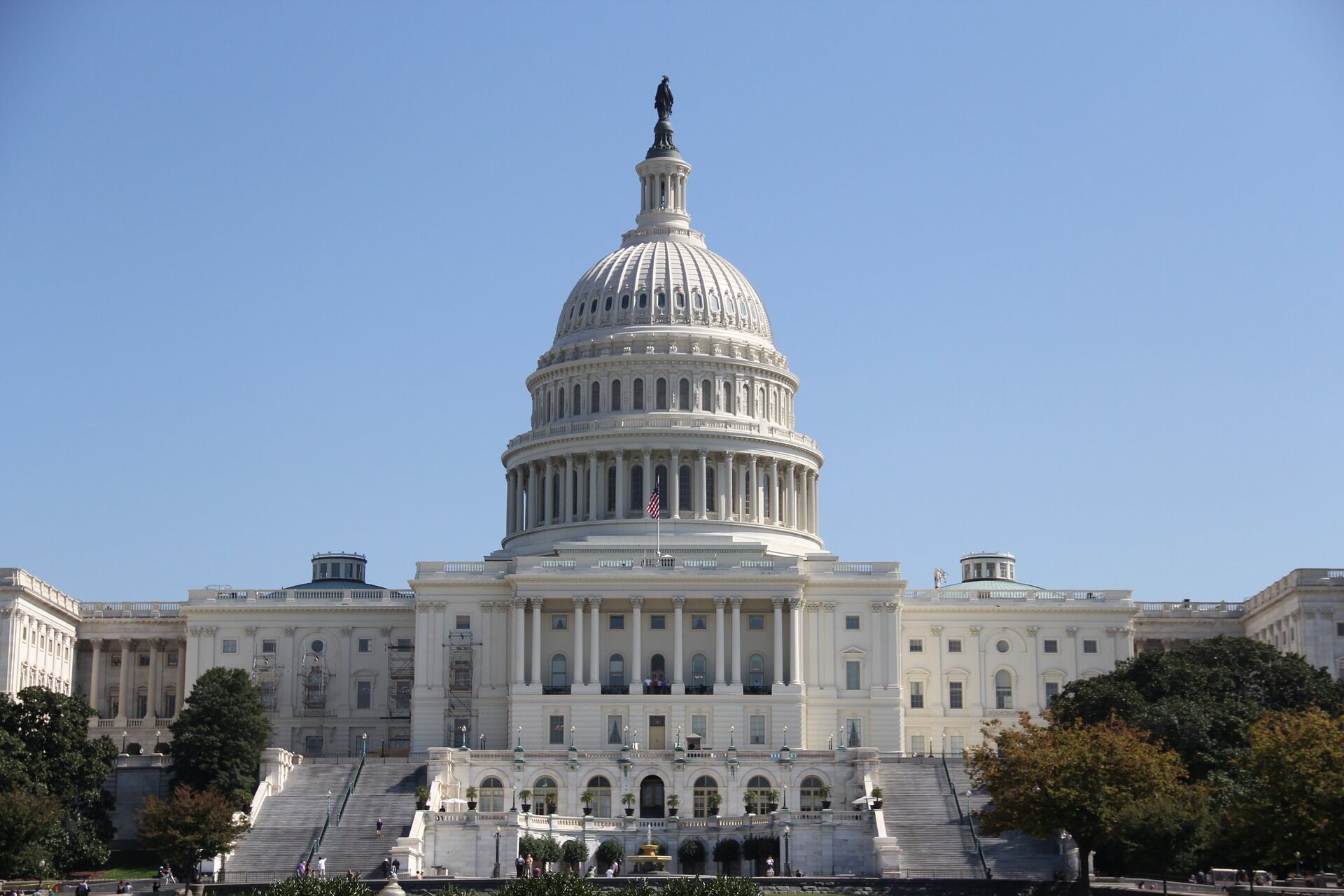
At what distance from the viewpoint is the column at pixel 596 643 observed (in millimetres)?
147250

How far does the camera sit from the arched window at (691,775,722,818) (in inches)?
5202

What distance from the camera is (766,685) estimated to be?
5842 inches

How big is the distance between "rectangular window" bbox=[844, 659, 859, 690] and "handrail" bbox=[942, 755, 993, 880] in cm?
1525

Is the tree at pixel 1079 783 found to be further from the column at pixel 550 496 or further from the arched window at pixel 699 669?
the column at pixel 550 496

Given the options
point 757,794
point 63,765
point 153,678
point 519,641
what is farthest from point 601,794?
point 153,678

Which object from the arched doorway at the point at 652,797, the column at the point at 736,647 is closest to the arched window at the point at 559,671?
the column at the point at 736,647

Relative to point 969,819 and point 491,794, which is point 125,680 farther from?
point 969,819

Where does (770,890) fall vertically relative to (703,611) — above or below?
below

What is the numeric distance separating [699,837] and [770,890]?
16.2m

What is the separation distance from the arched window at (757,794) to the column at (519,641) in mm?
19781

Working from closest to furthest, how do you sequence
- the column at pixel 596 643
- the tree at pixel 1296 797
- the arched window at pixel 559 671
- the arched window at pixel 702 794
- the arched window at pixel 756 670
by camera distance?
the tree at pixel 1296 797, the arched window at pixel 702 794, the column at pixel 596 643, the arched window at pixel 756 670, the arched window at pixel 559 671

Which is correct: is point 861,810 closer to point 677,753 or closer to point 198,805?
point 677,753

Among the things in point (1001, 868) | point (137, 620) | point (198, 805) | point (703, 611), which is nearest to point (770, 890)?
point (1001, 868)

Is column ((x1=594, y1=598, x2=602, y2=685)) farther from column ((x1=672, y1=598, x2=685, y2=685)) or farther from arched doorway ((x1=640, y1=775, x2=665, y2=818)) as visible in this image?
arched doorway ((x1=640, y1=775, x2=665, y2=818))
